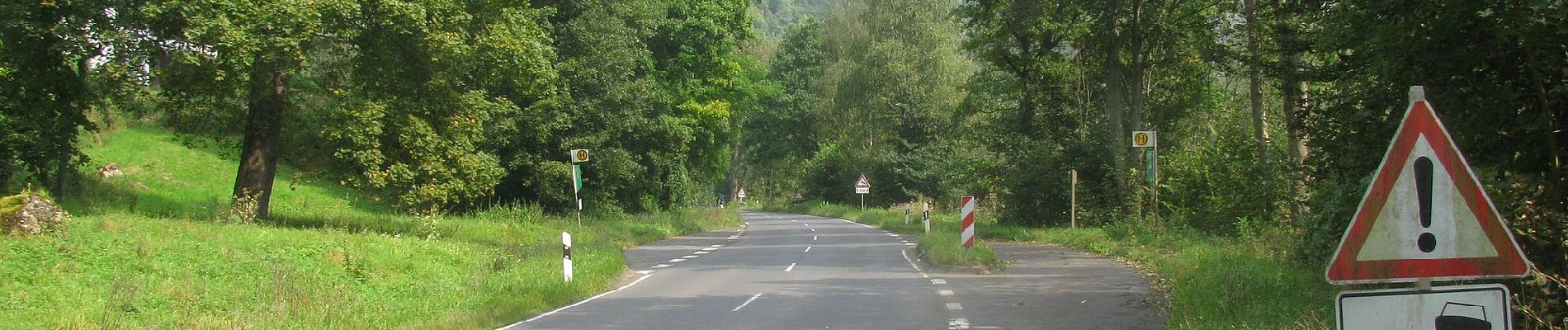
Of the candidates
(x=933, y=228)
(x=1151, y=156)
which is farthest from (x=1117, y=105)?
(x=933, y=228)

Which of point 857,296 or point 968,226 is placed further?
point 968,226

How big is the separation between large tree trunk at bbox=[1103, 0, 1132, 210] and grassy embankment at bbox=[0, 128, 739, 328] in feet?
44.9

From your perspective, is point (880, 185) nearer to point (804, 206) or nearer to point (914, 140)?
point (914, 140)

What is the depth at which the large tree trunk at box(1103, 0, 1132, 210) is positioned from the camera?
29.1 m

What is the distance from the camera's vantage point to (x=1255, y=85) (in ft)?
71.0

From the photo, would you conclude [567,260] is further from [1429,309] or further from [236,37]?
[1429,309]

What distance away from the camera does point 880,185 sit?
207 feet

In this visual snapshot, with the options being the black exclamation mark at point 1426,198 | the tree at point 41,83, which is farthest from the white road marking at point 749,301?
the tree at point 41,83

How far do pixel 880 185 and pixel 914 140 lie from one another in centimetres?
308

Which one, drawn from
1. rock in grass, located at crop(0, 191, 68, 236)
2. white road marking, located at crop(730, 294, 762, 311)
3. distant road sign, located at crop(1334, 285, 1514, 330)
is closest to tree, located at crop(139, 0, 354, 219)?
rock in grass, located at crop(0, 191, 68, 236)

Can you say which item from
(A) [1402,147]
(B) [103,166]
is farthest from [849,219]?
(A) [1402,147]

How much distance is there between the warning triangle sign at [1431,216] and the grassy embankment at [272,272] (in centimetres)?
973

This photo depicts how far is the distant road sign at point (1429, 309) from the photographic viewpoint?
4344 mm

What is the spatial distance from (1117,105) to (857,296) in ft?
57.8
